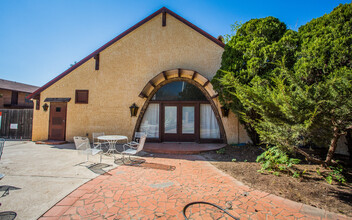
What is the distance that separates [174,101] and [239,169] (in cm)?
534

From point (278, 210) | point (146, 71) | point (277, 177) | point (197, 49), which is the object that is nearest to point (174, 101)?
point (146, 71)

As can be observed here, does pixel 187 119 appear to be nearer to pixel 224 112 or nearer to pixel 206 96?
pixel 206 96

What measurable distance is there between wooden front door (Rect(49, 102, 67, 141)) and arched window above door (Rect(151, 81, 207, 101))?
227 inches

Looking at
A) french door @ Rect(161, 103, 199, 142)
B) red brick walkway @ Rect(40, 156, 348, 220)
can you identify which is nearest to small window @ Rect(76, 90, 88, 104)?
french door @ Rect(161, 103, 199, 142)

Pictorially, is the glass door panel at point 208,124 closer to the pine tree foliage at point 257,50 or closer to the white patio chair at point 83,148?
the pine tree foliage at point 257,50

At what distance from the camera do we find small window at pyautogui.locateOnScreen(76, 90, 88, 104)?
9.73m

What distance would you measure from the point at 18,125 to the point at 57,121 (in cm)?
446

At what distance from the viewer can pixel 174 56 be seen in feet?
31.0

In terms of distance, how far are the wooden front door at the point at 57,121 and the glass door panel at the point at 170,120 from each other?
6.31 metres

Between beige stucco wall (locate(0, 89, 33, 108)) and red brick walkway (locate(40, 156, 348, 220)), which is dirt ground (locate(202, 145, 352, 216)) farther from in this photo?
beige stucco wall (locate(0, 89, 33, 108))

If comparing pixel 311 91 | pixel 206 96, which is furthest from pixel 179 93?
pixel 311 91

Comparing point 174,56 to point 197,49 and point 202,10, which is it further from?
point 202,10

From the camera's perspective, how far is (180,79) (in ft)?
31.0

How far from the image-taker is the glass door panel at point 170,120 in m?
9.45
